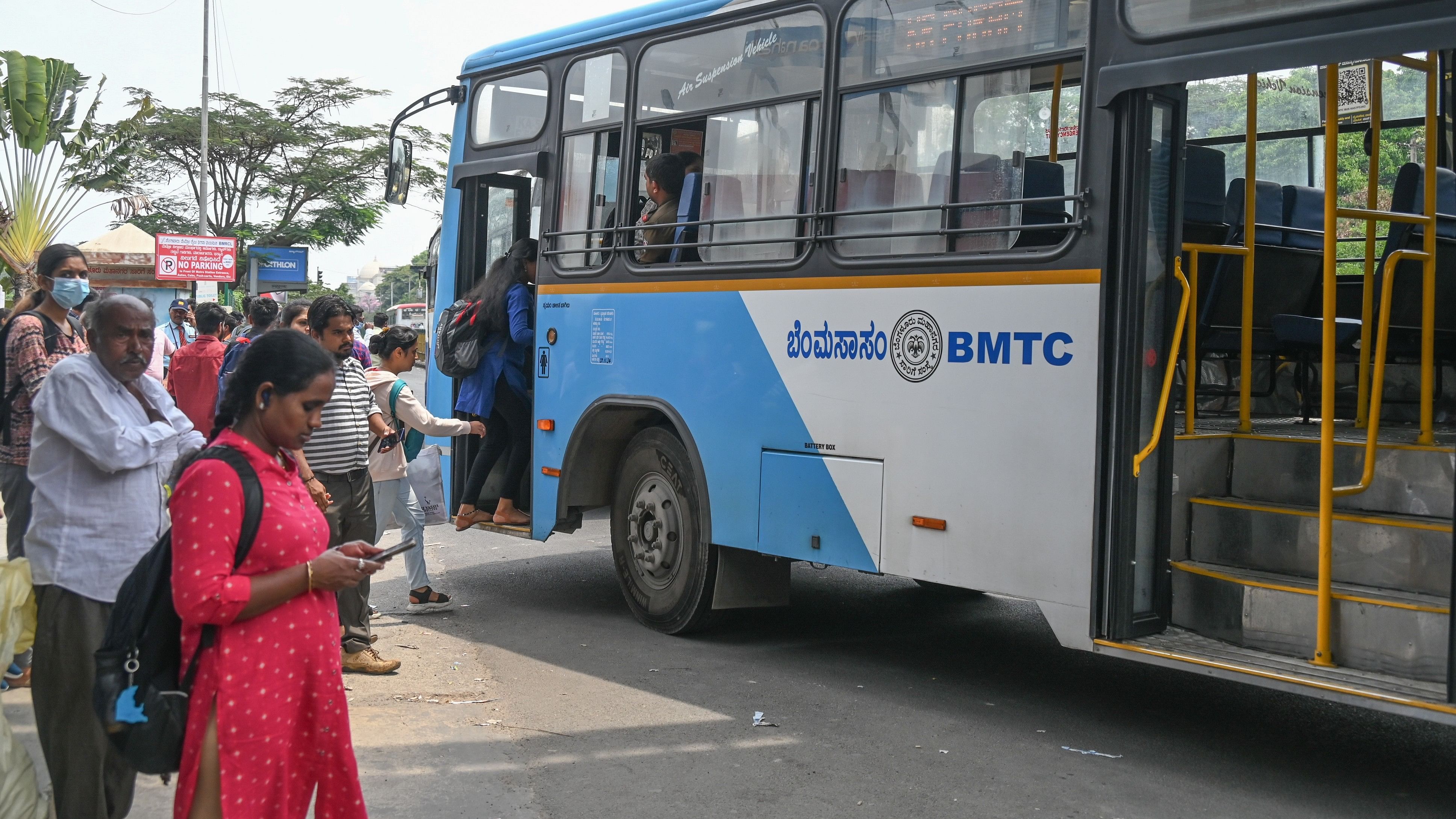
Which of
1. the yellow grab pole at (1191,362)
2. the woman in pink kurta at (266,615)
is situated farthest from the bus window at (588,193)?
the woman in pink kurta at (266,615)

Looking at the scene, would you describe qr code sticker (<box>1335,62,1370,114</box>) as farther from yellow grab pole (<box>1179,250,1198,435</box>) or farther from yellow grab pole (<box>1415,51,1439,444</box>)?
yellow grab pole (<box>1179,250,1198,435</box>)

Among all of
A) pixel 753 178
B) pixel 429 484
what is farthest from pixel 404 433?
pixel 753 178

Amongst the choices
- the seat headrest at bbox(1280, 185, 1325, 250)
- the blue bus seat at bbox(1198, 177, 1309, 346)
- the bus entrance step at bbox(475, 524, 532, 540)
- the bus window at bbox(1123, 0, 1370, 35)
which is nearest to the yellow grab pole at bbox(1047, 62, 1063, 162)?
the bus window at bbox(1123, 0, 1370, 35)

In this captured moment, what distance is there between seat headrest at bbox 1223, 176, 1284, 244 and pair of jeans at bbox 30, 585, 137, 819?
5415 millimetres

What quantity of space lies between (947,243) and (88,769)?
12.4 feet

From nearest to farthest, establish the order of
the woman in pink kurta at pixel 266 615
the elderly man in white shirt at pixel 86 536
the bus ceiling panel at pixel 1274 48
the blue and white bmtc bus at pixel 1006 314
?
the woman in pink kurta at pixel 266 615
the elderly man in white shirt at pixel 86 536
the bus ceiling panel at pixel 1274 48
the blue and white bmtc bus at pixel 1006 314

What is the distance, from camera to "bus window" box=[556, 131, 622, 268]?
7.48 metres

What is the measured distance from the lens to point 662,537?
7133mm

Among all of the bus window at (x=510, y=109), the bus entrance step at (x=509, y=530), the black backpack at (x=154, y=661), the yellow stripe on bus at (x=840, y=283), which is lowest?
the bus entrance step at (x=509, y=530)

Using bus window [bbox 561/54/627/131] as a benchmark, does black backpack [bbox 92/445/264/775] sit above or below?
below

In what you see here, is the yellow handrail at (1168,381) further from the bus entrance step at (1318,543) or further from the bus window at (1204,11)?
the bus window at (1204,11)

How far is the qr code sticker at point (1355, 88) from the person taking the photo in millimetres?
6461

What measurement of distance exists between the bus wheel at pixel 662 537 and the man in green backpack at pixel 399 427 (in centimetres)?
92

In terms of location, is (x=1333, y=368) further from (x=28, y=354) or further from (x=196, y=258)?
(x=196, y=258)
